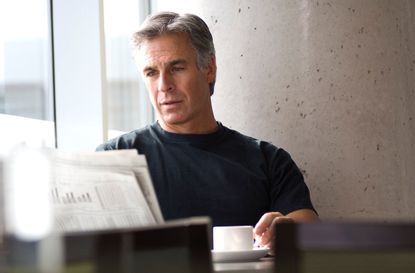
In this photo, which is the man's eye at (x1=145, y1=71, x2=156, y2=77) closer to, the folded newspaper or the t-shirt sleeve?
the t-shirt sleeve

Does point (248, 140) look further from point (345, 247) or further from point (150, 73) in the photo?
point (345, 247)

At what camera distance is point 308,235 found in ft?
2.49

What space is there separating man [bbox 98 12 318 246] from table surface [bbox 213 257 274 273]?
1.01 m

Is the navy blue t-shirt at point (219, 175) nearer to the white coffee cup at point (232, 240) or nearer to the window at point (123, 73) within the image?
the window at point (123, 73)

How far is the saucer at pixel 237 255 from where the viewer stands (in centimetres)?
184

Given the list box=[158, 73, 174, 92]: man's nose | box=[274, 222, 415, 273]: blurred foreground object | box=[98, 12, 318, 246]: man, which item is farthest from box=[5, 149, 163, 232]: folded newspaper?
box=[158, 73, 174, 92]: man's nose

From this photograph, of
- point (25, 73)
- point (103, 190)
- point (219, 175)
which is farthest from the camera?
point (25, 73)

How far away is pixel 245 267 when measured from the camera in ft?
5.39

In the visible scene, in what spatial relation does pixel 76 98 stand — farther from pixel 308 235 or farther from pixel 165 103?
pixel 308 235

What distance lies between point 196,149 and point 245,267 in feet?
4.73

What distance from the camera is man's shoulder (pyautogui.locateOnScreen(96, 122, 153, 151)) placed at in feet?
9.82

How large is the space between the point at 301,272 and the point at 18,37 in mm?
2524

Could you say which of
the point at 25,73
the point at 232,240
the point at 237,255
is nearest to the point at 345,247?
the point at 237,255

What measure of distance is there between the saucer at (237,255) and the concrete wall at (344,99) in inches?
51.8
